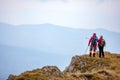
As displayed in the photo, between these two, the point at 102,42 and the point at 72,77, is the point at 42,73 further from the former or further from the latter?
the point at 102,42

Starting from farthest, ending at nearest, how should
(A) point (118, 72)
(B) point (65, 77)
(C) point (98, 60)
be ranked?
(C) point (98, 60) < (A) point (118, 72) < (B) point (65, 77)

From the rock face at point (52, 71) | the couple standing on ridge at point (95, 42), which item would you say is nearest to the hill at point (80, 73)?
the rock face at point (52, 71)

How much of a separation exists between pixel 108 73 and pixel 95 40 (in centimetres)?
1111

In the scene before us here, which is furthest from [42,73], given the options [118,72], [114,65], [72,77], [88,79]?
[114,65]

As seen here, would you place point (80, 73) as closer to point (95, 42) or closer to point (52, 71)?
point (52, 71)

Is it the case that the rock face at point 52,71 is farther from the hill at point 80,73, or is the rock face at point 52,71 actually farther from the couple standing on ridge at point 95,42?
the couple standing on ridge at point 95,42

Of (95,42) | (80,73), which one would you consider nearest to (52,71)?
(80,73)

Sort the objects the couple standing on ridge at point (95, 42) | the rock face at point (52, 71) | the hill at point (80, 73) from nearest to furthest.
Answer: the hill at point (80, 73) < the rock face at point (52, 71) < the couple standing on ridge at point (95, 42)

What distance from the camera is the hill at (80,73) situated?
23.1 metres

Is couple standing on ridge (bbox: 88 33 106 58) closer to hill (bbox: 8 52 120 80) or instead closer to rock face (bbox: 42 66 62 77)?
hill (bbox: 8 52 120 80)

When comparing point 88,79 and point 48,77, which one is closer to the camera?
point 48,77

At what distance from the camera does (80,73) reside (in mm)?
27750

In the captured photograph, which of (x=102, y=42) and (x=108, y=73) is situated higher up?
(x=102, y=42)

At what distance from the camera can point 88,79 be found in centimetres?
2639
